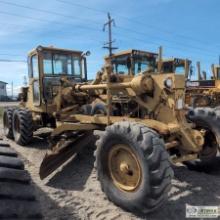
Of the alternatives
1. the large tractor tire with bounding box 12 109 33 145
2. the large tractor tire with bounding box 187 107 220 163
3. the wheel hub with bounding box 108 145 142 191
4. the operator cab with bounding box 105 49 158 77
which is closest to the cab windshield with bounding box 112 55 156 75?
the operator cab with bounding box 105 49 158 77

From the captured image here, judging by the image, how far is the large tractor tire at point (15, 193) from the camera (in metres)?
3.07

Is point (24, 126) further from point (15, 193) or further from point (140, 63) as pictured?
point (15, 193)

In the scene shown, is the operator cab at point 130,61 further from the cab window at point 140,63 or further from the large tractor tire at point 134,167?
the large tractor tire at point 134,167

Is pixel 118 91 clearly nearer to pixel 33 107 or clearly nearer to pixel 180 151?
pixel 180 151

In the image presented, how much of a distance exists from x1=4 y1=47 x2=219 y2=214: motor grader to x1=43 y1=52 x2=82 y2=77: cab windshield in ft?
0.09

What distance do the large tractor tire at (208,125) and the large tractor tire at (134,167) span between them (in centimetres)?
197

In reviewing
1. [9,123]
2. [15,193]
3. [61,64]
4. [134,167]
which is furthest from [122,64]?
Result: [15,193]

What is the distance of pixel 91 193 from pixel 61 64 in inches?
212

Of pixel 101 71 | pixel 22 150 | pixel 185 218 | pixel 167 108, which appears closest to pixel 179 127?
pixel 167 108

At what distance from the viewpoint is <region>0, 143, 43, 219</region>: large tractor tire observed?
10.1 ft

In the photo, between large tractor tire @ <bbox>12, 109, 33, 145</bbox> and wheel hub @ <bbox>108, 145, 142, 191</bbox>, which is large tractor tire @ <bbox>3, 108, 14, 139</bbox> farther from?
wheel hub @ <bbox>108, 145, 142, 191</bbox>

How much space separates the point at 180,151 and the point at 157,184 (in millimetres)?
1399

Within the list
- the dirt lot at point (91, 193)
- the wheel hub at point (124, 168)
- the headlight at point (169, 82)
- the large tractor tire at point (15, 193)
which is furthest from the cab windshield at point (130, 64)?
the large tractor tire at point (15, 193)

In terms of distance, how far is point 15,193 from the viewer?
3.16 m
